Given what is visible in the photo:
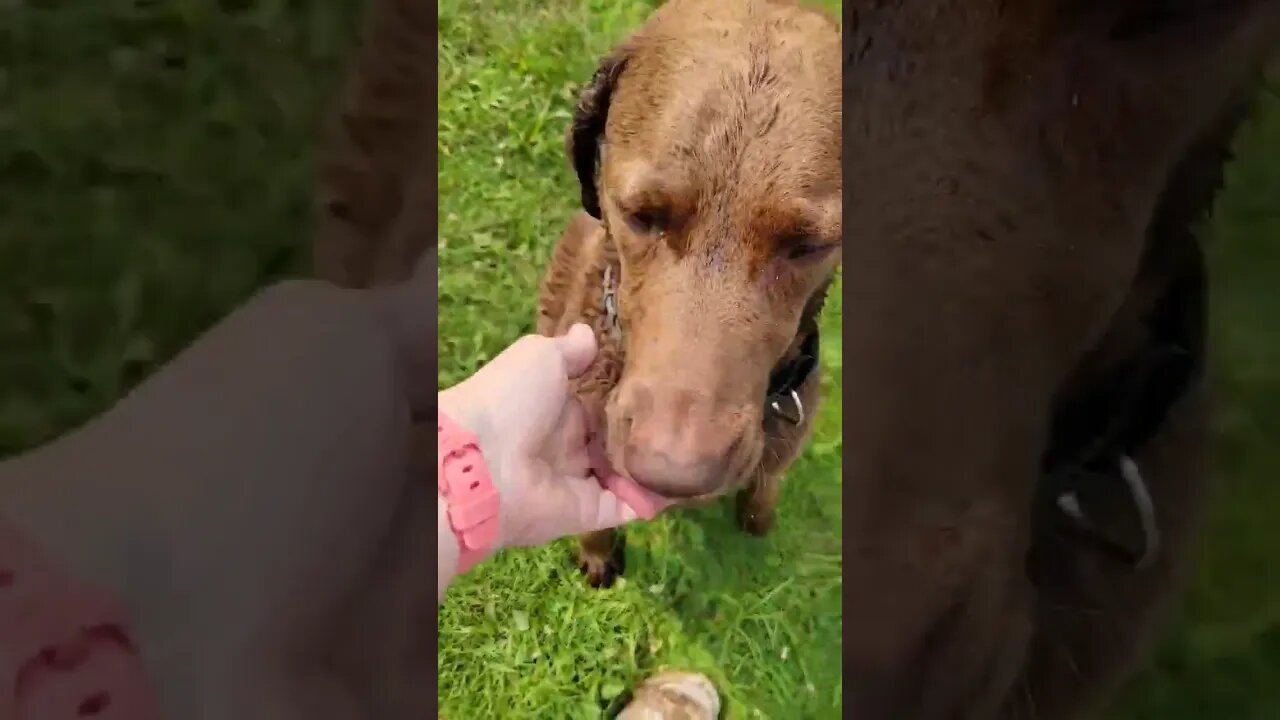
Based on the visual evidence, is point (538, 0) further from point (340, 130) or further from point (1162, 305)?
point (1162, 305)

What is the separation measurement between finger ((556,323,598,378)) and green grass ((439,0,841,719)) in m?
0.03

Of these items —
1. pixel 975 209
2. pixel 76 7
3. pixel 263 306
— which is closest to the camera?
pixel 975 209

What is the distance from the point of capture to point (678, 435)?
0.69 m

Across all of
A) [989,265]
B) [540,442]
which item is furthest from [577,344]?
[989,265]

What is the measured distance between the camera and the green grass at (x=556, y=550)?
738 millimetres

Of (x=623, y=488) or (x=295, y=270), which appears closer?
(x=623, y=488)

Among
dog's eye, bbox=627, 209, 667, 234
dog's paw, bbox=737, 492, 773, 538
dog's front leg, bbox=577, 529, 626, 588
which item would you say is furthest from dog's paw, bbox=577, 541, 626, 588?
dog's eye, bbox=627, 209, 667, 234

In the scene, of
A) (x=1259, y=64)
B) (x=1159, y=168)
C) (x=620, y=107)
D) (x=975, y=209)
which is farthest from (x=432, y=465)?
(x=1259, y=64)

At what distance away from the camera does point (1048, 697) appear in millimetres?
861

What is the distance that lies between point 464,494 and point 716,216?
29 cm

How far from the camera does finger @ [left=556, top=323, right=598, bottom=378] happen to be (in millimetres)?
752

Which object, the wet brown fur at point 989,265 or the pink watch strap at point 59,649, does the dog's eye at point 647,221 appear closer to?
the wet brown fur at point 989,265

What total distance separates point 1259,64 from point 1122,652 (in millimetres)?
515

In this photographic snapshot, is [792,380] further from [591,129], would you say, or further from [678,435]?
[591,129]
